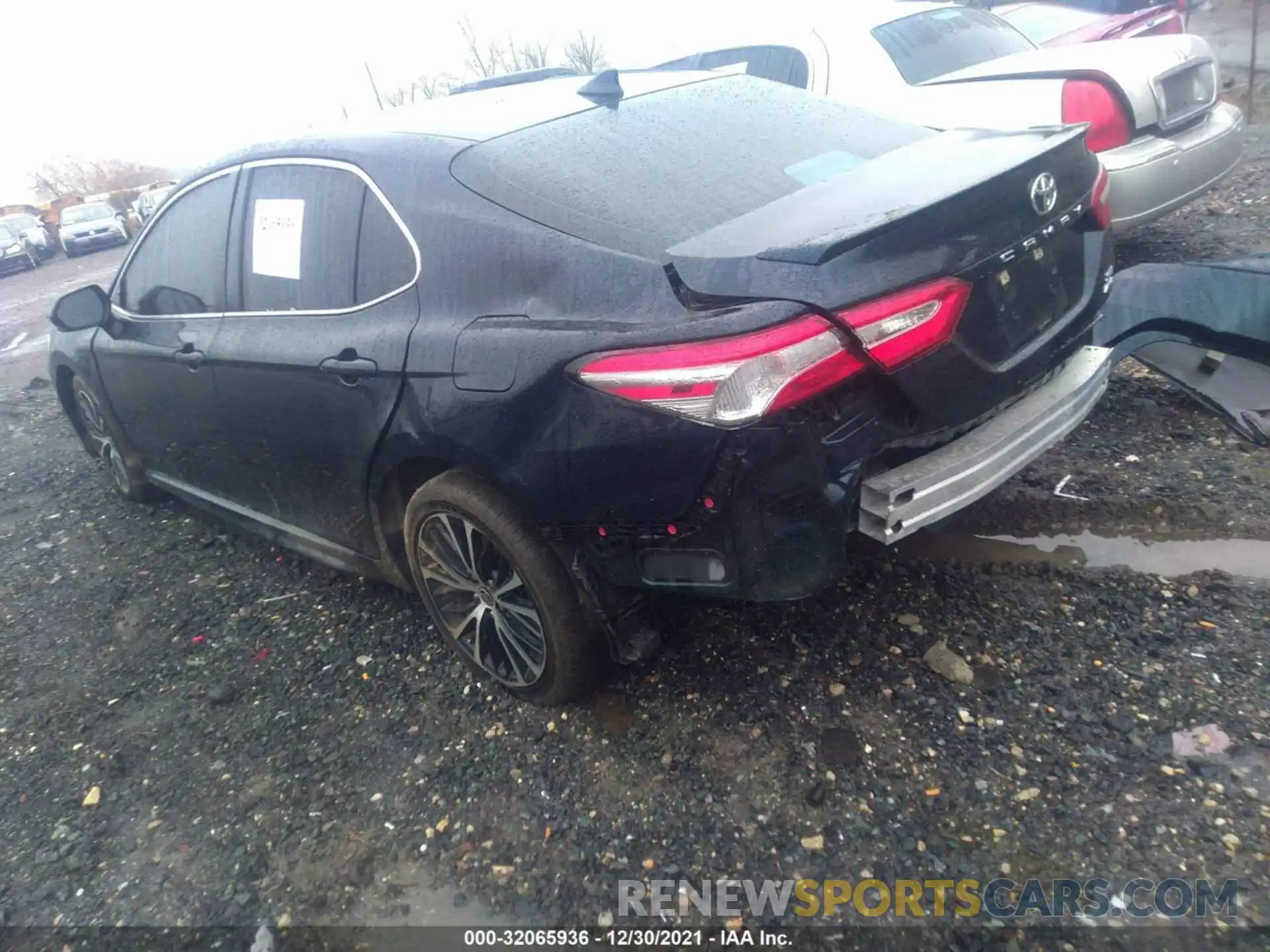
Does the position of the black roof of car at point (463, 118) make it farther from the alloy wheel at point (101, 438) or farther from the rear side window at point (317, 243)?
the alloy wheel at point (101, 438)

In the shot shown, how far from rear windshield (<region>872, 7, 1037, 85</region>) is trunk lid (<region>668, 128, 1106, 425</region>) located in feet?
10.3

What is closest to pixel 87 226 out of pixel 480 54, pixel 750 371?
pixel 480 54

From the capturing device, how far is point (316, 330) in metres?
2.88

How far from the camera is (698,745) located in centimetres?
257

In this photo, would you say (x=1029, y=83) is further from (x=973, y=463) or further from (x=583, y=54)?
(x=583, y=54)

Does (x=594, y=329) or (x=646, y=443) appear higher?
(x=594, y=329)

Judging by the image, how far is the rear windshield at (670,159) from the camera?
2.36m

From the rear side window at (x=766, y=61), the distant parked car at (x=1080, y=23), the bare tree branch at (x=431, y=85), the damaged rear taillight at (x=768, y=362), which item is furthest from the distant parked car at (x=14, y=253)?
the damaged rear taillight at (x=768, y=362)

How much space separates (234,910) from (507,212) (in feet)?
6.47

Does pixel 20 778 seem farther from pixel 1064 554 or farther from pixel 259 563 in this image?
pixel 1064 554

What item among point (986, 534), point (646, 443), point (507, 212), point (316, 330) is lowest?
point (986, 534)

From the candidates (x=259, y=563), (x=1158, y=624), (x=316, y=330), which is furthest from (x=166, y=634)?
(x=1158, y=624)

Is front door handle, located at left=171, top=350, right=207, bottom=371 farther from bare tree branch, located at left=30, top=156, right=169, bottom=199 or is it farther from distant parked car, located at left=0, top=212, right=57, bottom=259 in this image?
bare tree branch, located at left=30, top=156, right=169, bottom=199

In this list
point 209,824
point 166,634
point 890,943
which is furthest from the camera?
point 166,634
